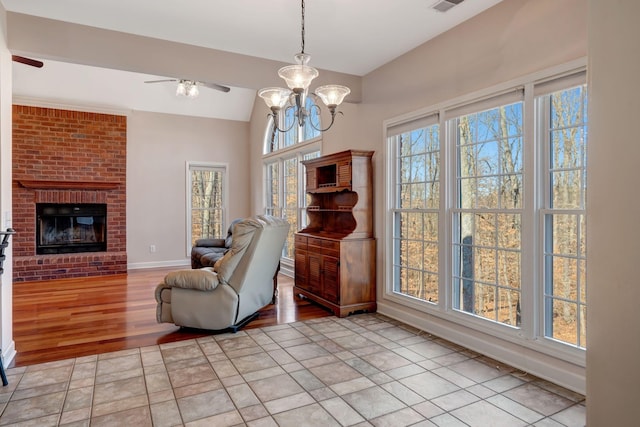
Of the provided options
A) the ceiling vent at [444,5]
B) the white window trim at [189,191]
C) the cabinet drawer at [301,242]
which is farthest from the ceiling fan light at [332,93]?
the white window trim at [189,191]

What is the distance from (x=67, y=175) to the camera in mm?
6539

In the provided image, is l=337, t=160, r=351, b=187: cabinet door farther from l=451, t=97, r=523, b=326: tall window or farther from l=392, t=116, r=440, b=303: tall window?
l=451, t=97, r=523, b=326: tall window

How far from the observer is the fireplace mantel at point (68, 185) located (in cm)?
627

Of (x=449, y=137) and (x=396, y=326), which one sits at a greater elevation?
(x=449, y=137)

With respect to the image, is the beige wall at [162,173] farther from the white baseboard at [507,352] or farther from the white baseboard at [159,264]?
the white baseboard at [507,352]

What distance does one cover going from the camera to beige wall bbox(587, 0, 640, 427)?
0.80 metres

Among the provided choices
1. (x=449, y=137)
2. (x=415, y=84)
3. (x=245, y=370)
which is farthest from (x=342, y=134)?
(x=245, y=370)

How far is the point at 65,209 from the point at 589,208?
7.67 metres

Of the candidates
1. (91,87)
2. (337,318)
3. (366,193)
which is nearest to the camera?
(337,318)

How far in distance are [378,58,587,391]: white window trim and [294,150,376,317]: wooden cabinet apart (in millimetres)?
263

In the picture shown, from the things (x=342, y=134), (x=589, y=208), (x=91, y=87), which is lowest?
(x=589, y=208)

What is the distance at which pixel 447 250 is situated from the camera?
352 cm

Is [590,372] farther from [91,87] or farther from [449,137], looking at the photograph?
[91,87]

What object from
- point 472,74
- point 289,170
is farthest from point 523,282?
point 289,170
